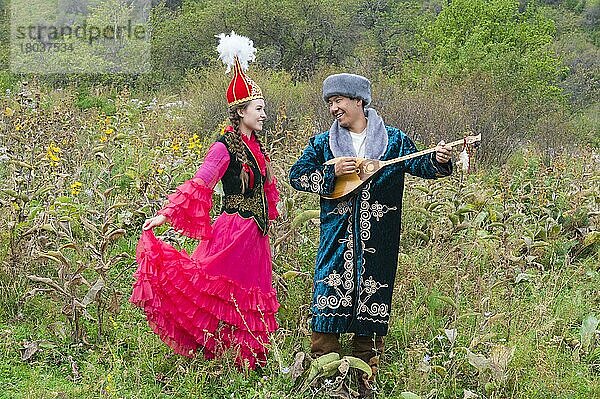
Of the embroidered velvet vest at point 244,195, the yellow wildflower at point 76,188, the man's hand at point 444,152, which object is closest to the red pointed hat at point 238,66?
the embroidered velvet vest at point 244,195

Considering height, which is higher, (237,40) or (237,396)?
(237,40)

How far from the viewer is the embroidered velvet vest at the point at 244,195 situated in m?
3.81

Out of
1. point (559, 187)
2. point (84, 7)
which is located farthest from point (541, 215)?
point (84, 7)

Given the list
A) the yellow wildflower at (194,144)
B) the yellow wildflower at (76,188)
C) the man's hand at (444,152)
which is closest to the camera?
the man's hand at (444,152)

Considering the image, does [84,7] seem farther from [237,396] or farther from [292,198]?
[237,396]

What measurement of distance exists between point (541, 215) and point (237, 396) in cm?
322

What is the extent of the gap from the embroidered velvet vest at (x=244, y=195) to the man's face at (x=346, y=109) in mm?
471

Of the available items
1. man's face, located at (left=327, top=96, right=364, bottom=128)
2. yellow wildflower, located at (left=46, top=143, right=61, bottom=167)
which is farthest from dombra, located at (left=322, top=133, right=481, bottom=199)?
yellow wildflower, located at (left=46, top=143, right=61, bottom=167)

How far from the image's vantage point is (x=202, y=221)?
3686 mm

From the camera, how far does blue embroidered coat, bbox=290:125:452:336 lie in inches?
146

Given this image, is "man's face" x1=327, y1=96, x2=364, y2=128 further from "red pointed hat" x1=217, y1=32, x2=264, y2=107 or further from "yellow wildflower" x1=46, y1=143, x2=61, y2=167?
"yellow wildflower" x1=46, y1=143, x2=61, y2=167

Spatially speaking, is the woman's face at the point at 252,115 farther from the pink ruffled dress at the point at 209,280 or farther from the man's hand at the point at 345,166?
the man's hand at the point at 345,166

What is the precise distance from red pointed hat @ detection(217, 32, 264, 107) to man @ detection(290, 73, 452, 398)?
0.37m

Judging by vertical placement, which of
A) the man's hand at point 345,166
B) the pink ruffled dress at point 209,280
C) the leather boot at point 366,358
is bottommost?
the leather boot at point 366,358
